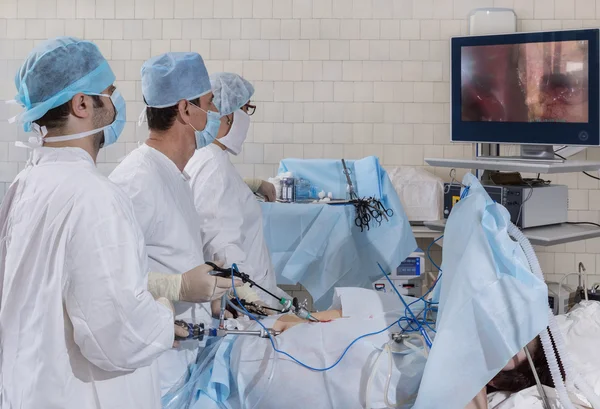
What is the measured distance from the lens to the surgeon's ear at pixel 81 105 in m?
1.87

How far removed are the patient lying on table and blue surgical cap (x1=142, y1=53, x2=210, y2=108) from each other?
0.90 meters

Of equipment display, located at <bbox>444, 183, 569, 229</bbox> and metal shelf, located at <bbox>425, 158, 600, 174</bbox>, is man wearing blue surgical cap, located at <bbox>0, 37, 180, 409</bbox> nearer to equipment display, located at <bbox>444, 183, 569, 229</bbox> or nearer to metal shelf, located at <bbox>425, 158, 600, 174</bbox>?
metal shelf, located at <bbox>425, 158, 600, 174</bbox>

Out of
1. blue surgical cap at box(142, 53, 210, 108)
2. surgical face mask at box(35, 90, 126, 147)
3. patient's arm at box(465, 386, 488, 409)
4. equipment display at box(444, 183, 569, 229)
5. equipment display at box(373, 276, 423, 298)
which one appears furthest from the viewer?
equipment display at box(373, 276, 423, 298)

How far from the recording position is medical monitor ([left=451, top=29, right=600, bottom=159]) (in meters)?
3.52

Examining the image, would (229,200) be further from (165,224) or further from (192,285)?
(192,285)

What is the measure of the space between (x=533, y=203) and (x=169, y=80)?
1.73m

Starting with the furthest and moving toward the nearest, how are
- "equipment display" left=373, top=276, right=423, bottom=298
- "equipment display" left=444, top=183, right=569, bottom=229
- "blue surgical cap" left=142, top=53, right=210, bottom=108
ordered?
"equipment display" left=373, top=276, right=423, bottom=298, "equipment display" left=444, top=183, right=569, bottom=229, "blue surgical cap" left=142, top=53, right=210, bottom=108

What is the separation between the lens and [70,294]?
1.69 meters

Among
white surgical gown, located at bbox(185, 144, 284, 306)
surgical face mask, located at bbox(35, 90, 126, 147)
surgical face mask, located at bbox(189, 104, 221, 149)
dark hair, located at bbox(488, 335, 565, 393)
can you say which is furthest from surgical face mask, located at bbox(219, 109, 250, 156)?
dark hair, located at bbox(488, 335, 565, 393)

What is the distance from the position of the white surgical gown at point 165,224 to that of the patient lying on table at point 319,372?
0.30ft

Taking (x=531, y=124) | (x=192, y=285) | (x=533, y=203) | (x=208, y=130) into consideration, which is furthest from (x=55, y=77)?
(x=531, y=124)

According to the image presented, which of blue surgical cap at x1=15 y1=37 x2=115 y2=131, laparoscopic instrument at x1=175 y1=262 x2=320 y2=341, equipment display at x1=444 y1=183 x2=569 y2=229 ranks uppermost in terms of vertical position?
blue surgical cap at x1=15 y1=37 x2=115 y2=131

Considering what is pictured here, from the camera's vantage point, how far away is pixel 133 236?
1.72 metres

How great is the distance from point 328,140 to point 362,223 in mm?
1072
